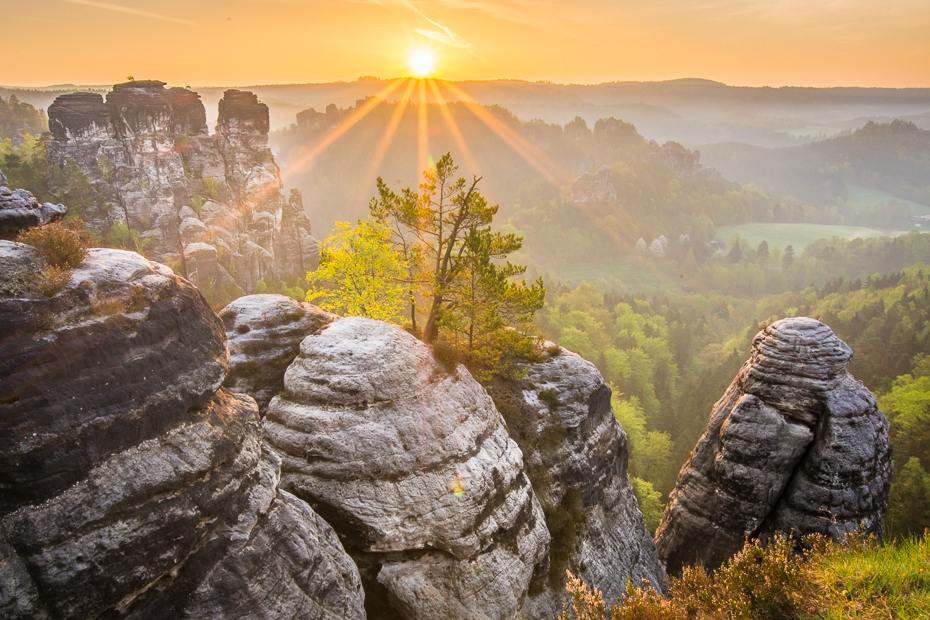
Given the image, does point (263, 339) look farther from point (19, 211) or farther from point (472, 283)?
point (19, 211)

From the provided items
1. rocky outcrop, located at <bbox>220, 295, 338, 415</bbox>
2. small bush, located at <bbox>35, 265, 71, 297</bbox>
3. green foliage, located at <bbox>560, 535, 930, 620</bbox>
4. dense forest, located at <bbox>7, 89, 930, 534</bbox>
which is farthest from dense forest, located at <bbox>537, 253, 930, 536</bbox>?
small bush, located at <bbox>35, 265, 71, 297</bbox>

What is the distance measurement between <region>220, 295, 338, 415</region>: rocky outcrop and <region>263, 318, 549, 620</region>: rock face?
7.48 feet

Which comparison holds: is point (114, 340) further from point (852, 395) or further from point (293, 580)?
point (852, 395)

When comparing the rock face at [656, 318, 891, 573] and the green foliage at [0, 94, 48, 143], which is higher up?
the green foliage at [0, 94, 48, 143]

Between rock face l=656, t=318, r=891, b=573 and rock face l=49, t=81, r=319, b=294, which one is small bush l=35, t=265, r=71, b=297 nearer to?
rock face l=656, t=318, r=891, b=573

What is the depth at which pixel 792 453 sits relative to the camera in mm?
22750

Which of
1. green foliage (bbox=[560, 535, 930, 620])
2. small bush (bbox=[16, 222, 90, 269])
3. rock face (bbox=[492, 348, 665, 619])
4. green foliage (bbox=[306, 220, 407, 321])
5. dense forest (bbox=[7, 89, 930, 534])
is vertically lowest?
dense forest (bbox=[7, 89, 930, 534])

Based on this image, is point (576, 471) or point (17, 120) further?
point (17, 120)

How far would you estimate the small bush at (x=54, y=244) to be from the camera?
9133mm

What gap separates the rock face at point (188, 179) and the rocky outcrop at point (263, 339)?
180 ft

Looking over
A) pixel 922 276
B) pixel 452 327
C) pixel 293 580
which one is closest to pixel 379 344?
pixel 452 327

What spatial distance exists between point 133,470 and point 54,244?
15.3 ft

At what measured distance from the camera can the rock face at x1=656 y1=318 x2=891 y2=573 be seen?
2173 centimetres

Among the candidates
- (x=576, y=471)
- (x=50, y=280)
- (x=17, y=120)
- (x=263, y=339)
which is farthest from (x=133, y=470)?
(x=17, y=120)
